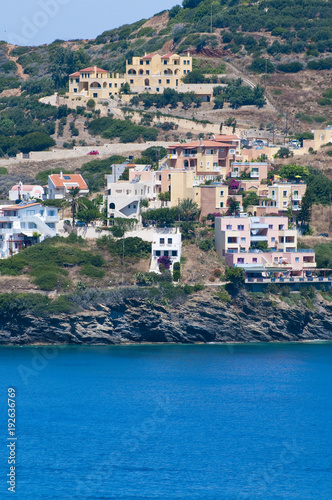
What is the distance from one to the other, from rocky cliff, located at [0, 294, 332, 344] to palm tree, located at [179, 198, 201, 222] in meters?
11.8

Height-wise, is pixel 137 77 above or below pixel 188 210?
above

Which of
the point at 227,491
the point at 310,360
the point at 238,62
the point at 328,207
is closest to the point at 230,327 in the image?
the point at 310,360

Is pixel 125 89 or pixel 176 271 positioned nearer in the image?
pixel 176 271

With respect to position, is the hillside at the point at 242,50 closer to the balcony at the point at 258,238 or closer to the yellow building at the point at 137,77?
the yellow building at the point at 137,77

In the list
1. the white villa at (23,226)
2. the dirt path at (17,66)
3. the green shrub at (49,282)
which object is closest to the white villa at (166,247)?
the green shrub at (49,282)

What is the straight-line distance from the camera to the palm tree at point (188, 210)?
8031 centimetres

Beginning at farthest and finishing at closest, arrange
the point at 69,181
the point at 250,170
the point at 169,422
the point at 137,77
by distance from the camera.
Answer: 1. the point at 137,77
2. the point at 250,170
3. the point at 69,181
4. the point at 169,422

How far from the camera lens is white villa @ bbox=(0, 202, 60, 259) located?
76.6 meters

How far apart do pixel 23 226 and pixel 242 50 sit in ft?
187

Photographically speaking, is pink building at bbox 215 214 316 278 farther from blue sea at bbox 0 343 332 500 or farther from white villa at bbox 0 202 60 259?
white villa at bbox 0 202 60 259

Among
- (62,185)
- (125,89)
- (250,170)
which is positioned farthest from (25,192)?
(125,89)

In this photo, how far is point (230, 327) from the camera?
7031cm

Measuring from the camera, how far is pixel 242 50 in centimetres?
12619

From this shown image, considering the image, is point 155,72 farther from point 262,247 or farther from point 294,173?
point 262,247
